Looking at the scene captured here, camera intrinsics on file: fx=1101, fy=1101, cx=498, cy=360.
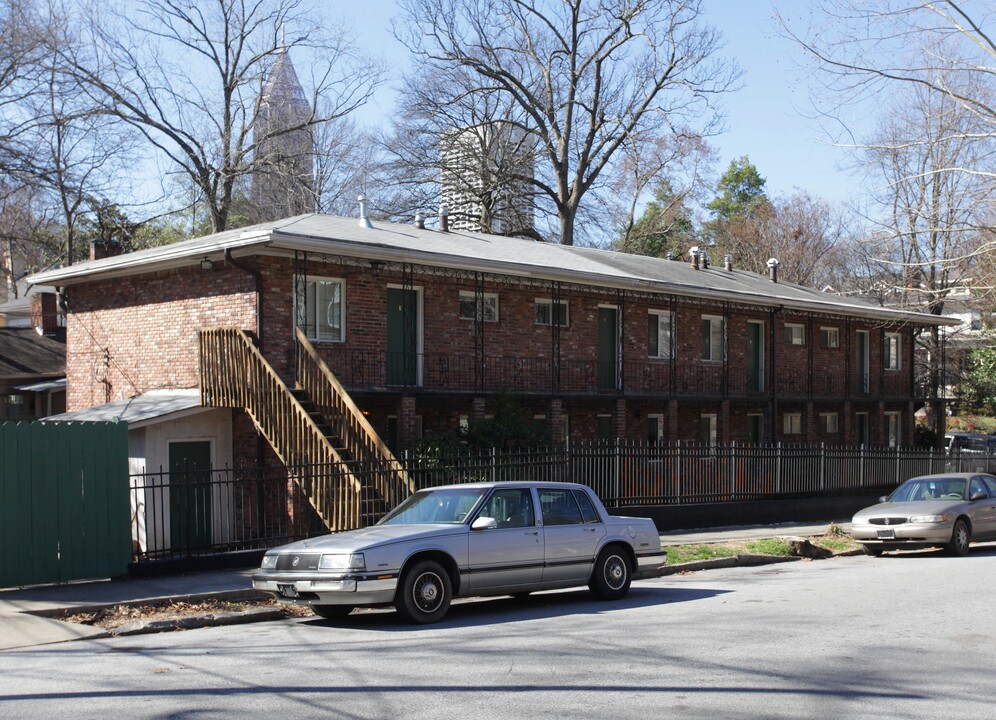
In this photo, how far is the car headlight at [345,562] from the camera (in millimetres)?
10781

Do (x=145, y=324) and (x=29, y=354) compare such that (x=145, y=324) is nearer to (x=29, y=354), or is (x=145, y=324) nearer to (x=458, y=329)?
(x=458, y=329)

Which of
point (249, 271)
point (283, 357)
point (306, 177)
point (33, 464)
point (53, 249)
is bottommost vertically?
point (33, 464)

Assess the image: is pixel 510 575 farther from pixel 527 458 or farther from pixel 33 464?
pixel 527 458

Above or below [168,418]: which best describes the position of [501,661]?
below

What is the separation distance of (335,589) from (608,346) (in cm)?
1893

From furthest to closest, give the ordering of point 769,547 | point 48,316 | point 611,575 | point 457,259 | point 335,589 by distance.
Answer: point 48,316 < point 457,259 < point 769,547 < point 611,575 < point 335,589

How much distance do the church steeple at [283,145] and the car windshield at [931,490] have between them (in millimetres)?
27591

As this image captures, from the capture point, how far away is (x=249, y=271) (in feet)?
68.5

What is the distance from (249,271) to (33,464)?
7922 millimetres

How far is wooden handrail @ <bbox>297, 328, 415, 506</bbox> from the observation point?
16750 millimetres

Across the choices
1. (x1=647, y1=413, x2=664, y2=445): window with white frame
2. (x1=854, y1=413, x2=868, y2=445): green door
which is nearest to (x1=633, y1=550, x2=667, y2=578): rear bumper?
(x1=647, y1=413, x2=664, y2=445): window with white frame

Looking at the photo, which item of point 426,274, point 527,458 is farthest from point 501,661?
point 426,274

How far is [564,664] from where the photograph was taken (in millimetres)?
8930

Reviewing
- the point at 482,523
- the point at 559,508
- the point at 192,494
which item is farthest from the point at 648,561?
the point at 192,494
